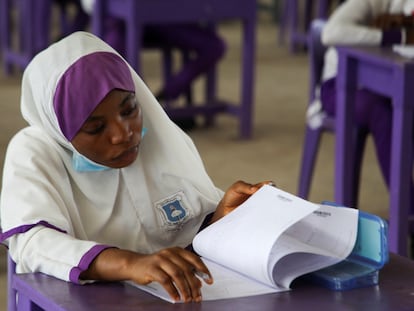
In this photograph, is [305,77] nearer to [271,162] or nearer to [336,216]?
[271,162]

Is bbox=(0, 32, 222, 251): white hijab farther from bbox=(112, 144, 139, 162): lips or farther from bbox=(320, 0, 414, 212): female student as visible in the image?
bbox=(320, 0, 414, 212): female student

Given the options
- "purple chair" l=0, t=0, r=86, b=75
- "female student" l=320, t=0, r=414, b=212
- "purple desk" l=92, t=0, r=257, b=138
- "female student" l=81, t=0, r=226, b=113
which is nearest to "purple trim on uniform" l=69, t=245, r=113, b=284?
"female student" l=320, t=0, r=414, b=212

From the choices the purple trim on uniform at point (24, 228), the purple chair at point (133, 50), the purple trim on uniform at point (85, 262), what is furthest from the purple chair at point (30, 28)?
the purple trim on uniform at point (85, 262)

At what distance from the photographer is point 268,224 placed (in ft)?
4.47

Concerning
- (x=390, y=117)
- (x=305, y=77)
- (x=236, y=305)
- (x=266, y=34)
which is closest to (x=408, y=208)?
(x=390, y=117)

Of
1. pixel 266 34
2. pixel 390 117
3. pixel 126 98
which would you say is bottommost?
pixel 266 34

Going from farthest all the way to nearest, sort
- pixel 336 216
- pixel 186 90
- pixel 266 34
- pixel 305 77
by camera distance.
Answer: pixel 266 34, pixel 305 77, pixel 186 90, pixel 336 216

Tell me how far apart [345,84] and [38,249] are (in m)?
1.86

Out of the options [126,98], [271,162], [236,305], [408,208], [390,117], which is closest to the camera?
[236,305]

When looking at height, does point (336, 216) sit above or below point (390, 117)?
above

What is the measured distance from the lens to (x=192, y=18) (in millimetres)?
4797

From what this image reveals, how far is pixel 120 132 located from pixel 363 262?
439 millimetres

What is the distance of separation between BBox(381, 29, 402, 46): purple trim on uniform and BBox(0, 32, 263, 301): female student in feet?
5.80

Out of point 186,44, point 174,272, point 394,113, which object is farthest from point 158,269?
point 186,44
